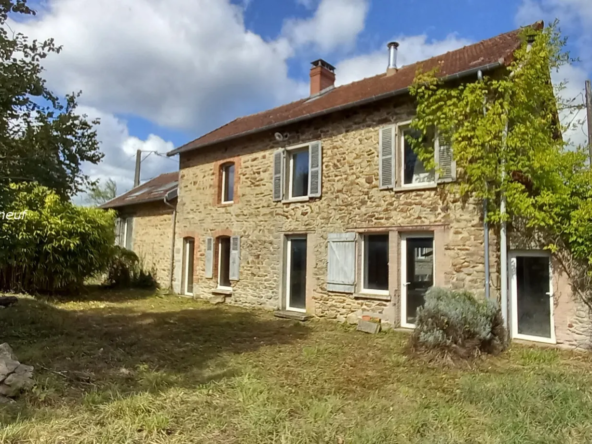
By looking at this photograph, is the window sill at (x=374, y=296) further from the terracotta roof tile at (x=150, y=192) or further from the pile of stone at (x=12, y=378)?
the terracotta roof tile at (x=150, y=192)

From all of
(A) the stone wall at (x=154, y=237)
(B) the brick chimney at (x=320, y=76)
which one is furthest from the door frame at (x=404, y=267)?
(A) the stone wall at (x=154, y=237)

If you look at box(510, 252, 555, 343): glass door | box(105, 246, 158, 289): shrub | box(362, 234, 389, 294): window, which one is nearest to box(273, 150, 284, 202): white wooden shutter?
box(362, 234, 389, 294): window

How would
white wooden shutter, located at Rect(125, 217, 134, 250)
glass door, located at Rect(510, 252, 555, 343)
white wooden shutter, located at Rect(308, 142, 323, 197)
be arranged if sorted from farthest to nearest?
white wooden shutter, located at Rect(125, 217, 134, 250), white wooden shutter, located at Rect(308, 142, 323, 197), glass door, located at Rect(510, 252, 555, 343)

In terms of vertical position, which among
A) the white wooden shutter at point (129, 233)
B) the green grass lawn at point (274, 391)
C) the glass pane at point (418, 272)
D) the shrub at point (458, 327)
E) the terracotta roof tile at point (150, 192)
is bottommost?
the green grass lawn at point (274, 391)

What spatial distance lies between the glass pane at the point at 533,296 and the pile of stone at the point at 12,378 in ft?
23.5

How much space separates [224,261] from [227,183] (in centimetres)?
233

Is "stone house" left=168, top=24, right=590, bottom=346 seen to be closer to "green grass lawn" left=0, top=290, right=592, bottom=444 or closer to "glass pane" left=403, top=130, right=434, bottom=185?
"glass pane" left=403, top=130, right=434, bottom=185

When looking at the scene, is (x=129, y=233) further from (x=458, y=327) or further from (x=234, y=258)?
(x=458, y=327)

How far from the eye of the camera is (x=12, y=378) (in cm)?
417

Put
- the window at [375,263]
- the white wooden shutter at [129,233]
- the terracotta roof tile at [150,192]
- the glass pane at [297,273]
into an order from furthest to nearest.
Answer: the white wooden shutter at [129,233] < the terracotta roof tile at [150,192] < the glass pane at [297,273] < the window at [375,263]

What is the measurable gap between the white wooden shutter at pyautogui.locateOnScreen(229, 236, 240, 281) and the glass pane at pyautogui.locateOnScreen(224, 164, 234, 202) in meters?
1.36

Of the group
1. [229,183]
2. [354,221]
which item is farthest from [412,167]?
[229,183]

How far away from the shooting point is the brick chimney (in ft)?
42.8

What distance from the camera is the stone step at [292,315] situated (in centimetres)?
953
